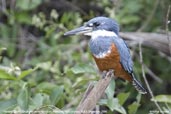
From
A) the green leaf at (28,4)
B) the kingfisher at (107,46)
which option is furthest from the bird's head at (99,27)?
the green leaf at (28,4)

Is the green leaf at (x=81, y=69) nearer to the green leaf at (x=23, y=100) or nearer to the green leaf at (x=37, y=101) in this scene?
the green leaf at (x=37, y=101)

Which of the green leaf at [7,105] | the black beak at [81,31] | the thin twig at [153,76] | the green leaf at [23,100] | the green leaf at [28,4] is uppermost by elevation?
the green leaf at [28,4]

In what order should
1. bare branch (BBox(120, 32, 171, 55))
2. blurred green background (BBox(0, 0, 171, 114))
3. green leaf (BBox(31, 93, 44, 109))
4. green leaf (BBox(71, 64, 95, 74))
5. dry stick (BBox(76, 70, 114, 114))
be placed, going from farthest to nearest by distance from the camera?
blurred green background (BBox(0, 0, 171, 114)), bare branch (BBox(120, 32, 171, 55)), green leaf (BBox(71, 64, 95, 74)), green leaf (BBox(31, 93, 44, 109)), dry stick (BBox(76, 70, 114, 114))

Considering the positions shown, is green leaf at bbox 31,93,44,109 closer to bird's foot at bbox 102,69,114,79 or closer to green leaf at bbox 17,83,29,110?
green leaf at bbox 17,83,29,110

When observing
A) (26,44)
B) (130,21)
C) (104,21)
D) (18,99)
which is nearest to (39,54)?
(26,44)

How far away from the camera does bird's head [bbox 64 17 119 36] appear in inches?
116

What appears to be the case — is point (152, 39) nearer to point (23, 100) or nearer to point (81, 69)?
point (81, 69)

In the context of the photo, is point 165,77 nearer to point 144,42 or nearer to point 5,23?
point 144,42

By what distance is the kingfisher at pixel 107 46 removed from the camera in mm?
2883

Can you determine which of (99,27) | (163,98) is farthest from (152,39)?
(99,27)

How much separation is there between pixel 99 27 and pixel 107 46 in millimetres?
136

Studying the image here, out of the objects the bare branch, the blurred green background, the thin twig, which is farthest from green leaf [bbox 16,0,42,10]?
the thin twig

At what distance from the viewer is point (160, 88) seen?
4414 mm

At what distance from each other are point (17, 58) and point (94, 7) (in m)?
0.91
